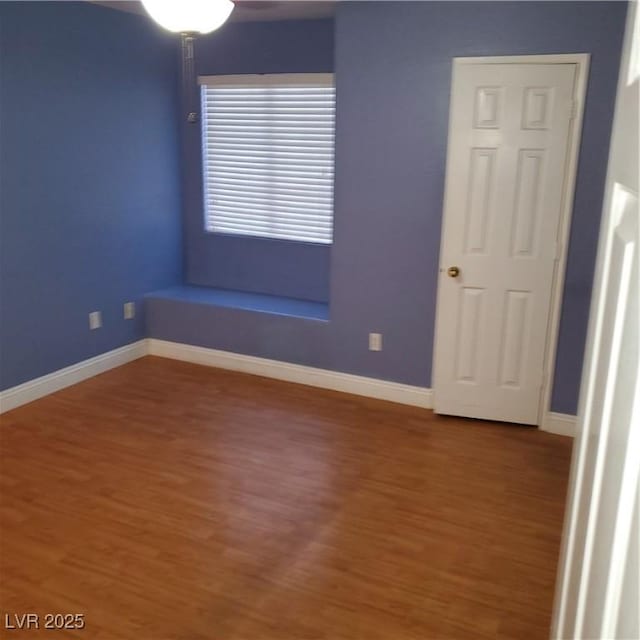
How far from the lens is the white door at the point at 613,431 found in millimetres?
595

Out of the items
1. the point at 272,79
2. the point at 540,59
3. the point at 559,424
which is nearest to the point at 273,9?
the point at 272,79

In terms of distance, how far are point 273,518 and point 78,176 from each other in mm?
2738

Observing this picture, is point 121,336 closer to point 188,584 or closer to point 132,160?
point 132,160

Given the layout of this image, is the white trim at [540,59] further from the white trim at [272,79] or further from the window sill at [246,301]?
the window sill at [246,301]

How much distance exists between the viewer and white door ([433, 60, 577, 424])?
11.9ft

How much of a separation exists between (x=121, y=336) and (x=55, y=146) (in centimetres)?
148

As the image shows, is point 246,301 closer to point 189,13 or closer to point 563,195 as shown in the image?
point 563,195

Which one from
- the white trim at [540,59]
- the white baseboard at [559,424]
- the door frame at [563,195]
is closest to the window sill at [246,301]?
the door frame at [563,195]

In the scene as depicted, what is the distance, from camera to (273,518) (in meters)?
3.00

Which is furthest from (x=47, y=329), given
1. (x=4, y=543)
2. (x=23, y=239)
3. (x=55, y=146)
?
(x=4, y=543)

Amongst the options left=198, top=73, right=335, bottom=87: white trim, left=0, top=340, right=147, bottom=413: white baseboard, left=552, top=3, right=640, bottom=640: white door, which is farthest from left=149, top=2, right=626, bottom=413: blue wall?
left=552, top=3, right=640, bottom=640: white door

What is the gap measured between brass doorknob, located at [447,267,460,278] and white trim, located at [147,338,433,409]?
79cm

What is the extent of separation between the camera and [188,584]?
2533 millimetres

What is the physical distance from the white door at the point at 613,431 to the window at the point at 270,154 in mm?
4008
